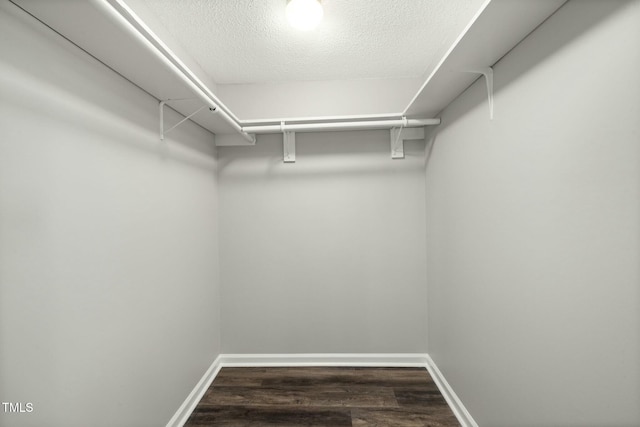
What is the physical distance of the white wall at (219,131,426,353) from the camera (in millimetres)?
2400

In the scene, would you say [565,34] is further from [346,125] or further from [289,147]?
[289,147]

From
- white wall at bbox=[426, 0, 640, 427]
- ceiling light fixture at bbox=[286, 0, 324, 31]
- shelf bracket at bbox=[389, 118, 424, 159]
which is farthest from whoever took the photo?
shelf bracket at bbox=[389, 118, 424, 159]

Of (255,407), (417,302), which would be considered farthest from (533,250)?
(255,407)

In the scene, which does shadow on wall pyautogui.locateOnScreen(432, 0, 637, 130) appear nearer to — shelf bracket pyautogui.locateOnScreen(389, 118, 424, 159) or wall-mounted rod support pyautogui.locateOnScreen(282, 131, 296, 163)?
shelf bracket pyautogui.locateOnScreen(389, 118, 424, 159)

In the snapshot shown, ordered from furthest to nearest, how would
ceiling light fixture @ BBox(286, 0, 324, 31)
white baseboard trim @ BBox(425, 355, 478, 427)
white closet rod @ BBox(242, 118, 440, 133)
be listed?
1. white closet rod @ BBox(242, 118, 440, 133)
2. white baseboard trim @ BBox(425, 355, 478, 427)
3. ceiling light fixture @ BBox(286, 0, 324, 31)

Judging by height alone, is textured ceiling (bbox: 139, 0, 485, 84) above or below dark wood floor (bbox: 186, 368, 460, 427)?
above

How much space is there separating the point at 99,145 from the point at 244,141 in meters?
1.28

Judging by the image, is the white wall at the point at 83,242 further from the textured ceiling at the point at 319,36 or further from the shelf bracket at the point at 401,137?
the shelf bracket at the point at 401,137

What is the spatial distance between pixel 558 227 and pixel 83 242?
1842 millimetres

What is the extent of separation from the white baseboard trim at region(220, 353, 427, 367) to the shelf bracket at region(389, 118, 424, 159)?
1791 millimetres

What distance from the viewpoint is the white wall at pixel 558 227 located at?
0.77 metres

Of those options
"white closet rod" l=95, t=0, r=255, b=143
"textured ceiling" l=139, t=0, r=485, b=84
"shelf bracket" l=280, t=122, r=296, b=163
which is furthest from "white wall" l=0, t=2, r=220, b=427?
"shelf bracket" l=280, t=122, r=296, b=163

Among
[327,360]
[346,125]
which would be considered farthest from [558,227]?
[327,360]

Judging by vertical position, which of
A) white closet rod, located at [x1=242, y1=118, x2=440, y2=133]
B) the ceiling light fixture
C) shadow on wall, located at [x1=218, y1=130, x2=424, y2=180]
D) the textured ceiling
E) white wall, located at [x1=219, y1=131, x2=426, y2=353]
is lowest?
white wall, located at [x1=219, y1=131, x2=426, y2=353]
